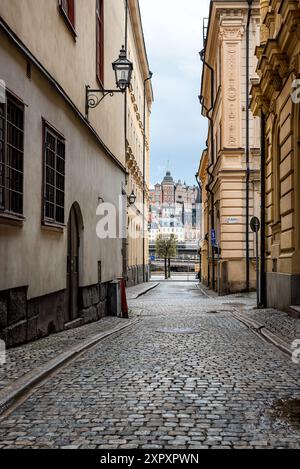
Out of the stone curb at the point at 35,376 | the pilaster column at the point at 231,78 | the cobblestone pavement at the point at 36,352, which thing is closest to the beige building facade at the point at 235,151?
the pilaster column at the point at 231,78

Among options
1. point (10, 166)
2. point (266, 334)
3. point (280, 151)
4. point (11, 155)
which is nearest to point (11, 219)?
point (10, 166)

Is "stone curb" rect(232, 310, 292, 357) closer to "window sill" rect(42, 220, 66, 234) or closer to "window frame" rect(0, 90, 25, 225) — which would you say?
"window sill" rect(42, 220, 66, 234)

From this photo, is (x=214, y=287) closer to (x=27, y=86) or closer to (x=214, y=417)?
(x=27, y=86)

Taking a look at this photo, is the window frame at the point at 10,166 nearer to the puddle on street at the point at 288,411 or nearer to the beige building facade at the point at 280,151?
the puddle on street at the point at 288,411

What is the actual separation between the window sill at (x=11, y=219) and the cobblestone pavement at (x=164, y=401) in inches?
75.3

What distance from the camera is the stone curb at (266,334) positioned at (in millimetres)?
8914

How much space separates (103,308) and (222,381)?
9.18 meters

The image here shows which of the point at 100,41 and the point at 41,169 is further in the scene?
the point at 100,41

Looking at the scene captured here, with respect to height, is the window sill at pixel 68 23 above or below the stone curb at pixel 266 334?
above

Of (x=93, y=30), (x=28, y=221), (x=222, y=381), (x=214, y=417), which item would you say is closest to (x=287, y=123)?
(x=93, y=30)

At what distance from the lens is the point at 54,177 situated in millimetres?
10578

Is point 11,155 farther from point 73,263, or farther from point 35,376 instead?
point 73,263

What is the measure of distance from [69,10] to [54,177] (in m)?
3.69

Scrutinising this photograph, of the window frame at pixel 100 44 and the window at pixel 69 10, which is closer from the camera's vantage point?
the window at pixel 69 10
